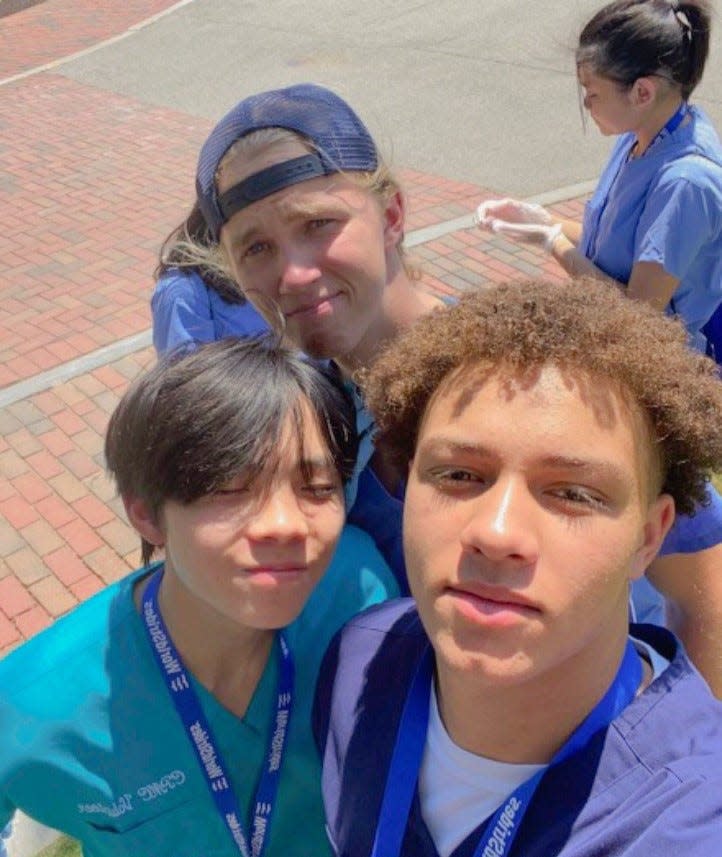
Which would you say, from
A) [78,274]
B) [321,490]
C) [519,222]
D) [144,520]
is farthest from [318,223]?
[78,274]

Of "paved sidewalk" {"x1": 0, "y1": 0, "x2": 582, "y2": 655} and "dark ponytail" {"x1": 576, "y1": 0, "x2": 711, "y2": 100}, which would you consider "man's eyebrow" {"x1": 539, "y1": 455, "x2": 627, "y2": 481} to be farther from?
"paved sidewalk" {"x1": 0, "y1": 0, "x2": 582, "y2": 655}

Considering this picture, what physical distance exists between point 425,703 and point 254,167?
3.62ft

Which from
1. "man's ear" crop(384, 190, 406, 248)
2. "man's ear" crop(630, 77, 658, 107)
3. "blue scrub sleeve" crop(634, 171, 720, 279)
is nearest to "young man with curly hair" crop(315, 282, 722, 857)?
"man's ear" crop(384, 190, 406, 248)

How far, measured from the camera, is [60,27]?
42.3 feet

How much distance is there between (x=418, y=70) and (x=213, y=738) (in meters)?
9.97

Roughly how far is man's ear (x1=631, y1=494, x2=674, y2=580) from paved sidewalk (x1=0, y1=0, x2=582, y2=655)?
2915 mm

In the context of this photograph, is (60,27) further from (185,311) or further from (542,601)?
(542,601)

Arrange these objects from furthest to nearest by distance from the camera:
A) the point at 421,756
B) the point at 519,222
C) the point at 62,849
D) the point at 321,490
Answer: the point at 519,222
the point at 62,849
the point at 321,490
the point at 421,756

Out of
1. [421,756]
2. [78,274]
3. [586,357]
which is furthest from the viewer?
[78,274]

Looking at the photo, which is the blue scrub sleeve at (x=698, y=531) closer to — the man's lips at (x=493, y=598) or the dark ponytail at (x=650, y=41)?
the man's lips at (x=493, y=598)

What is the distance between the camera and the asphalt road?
26.3ft

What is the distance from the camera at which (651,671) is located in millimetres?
1396

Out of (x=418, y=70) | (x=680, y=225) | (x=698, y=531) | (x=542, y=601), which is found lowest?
(x=418, y=70)

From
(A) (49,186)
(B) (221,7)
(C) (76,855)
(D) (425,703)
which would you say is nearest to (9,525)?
(C) (76,855)
